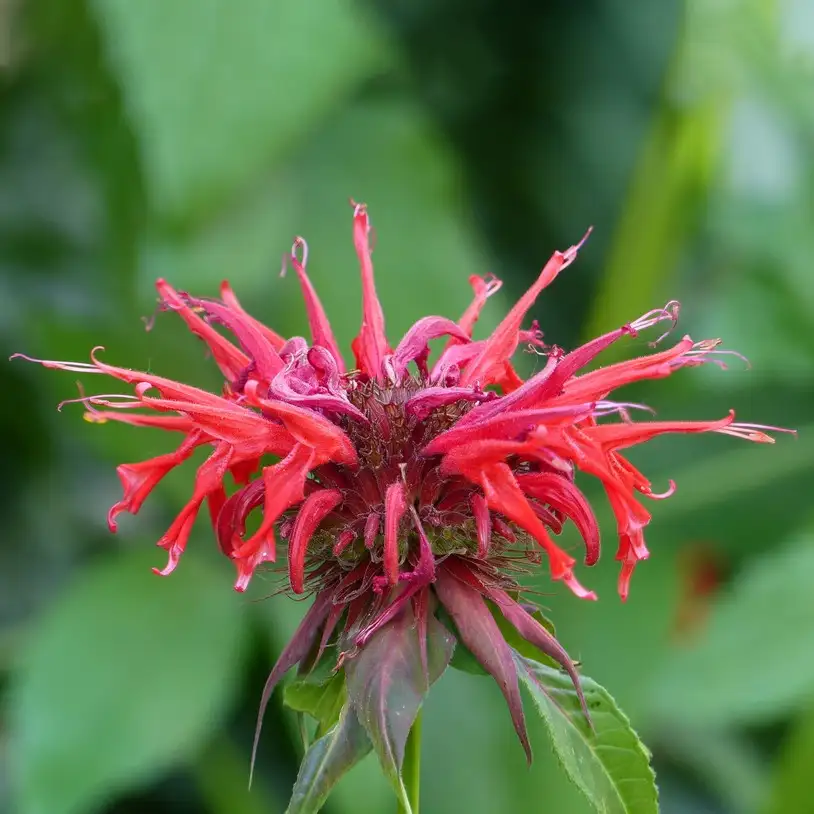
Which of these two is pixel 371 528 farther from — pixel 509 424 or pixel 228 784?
pixel 228 784

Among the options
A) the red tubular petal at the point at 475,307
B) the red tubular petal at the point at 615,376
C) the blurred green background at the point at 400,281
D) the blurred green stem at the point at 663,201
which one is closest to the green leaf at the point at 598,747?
the red tubular petal at the point at 615,376

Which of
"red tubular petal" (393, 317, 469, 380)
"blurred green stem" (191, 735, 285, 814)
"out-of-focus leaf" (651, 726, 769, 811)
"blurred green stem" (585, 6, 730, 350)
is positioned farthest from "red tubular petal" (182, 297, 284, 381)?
"out-of-focus leaf" (651, 726, 769, 811)

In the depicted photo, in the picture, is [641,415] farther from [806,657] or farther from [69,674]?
[69,674]

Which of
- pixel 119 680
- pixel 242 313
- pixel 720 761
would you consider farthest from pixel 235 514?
pixel 720 761

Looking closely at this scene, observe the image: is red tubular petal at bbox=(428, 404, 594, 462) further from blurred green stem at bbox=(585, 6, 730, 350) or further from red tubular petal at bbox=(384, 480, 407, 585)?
blurred green stem at bbox=(585, 6, 730, 350)

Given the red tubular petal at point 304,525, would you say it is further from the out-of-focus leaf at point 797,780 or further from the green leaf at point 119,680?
the out-of-focus leaf at point 797,780

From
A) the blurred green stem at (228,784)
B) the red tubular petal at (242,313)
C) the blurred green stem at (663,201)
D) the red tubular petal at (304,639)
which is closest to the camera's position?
the red tubular petal at (304,639)

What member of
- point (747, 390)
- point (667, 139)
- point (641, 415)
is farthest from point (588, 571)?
point (667, 139)
